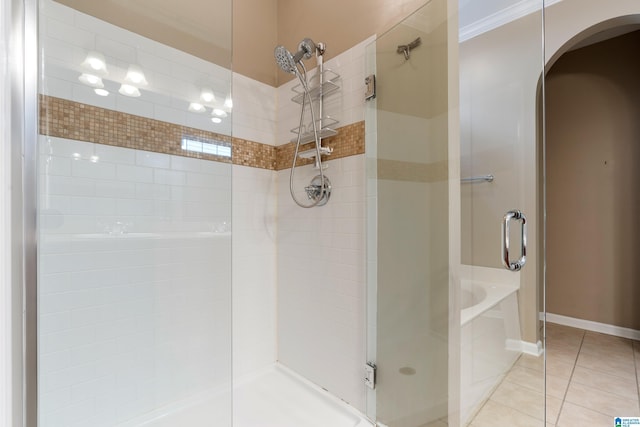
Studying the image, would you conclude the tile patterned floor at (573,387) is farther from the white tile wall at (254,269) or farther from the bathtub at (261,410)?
the white tile wall at (254,269)

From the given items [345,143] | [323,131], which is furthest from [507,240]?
[323,131]

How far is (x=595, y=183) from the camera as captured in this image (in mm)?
2639

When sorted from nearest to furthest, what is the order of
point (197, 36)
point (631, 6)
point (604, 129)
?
point (197, 36), point (631, 6), point (604, 129)

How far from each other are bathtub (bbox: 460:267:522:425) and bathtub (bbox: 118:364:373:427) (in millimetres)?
537

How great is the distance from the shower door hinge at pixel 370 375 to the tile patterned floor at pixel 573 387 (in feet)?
1.56

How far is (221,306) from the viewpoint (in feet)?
5.15

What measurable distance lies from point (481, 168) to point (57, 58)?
5.93 ft

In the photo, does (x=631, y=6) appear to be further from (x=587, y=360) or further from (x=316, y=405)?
(x=316, y=405)

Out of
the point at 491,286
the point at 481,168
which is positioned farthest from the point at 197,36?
the point at 491,286

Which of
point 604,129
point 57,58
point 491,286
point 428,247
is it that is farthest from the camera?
point 604,129

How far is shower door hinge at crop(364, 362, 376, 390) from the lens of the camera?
1.38 meters

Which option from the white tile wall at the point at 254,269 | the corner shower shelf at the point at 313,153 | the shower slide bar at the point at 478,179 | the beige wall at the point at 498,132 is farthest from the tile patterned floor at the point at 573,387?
the corner shower shelf at the point at 313,153

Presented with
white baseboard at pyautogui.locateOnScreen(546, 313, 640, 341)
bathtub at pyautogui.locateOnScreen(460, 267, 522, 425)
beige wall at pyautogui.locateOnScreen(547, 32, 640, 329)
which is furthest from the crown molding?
white baseboard at pyautogui.locateOnScreen(546, 313, 640, 341)

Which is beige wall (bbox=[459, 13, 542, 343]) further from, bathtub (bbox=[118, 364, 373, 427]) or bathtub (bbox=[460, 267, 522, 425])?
bathtub (bbox=[118, 364, 373, 427])
